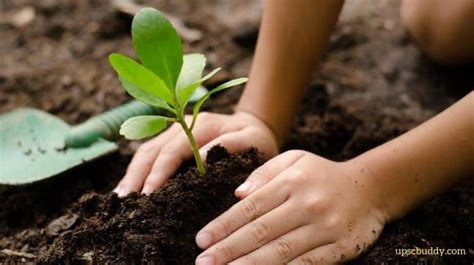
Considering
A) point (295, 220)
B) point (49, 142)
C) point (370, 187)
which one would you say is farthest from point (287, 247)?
point (49, 142)

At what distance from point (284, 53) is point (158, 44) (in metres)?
0.46

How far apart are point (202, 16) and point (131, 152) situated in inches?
28.2

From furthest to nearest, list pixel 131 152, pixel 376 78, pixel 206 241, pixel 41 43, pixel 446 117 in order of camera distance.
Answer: pixel 41 43, pixel 376 78, pixel 131 152, pixel 446 117, pixel 206 241

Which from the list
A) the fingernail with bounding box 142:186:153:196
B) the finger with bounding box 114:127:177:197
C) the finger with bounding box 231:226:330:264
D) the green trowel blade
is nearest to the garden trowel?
the green trowel blade

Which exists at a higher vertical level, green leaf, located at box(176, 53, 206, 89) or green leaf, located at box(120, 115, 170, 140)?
green leaf, located at box(176, 53, 206, 89)

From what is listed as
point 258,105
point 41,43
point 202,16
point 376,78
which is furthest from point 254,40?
point 41,43

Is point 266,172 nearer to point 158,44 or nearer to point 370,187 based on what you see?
point 370,187

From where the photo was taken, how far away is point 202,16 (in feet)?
6.60

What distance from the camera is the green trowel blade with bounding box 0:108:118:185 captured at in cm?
134

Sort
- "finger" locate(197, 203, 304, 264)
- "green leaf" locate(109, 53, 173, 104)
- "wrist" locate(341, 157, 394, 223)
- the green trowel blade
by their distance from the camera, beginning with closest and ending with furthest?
"green leaf" locate(109, 53, 173, 104) < "finger" locate(197, 203, 304, 264) < "wrist" locate(341, 157, 394, 223) < the green trowel blade

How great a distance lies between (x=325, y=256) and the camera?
1050mm

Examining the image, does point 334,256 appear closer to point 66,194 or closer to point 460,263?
point 460,263

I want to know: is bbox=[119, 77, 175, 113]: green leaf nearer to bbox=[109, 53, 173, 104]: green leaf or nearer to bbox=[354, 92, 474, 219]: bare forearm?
bbox=[109, 53, 173, 104]: green leaf

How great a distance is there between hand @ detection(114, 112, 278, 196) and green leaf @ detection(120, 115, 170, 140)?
22 cm
